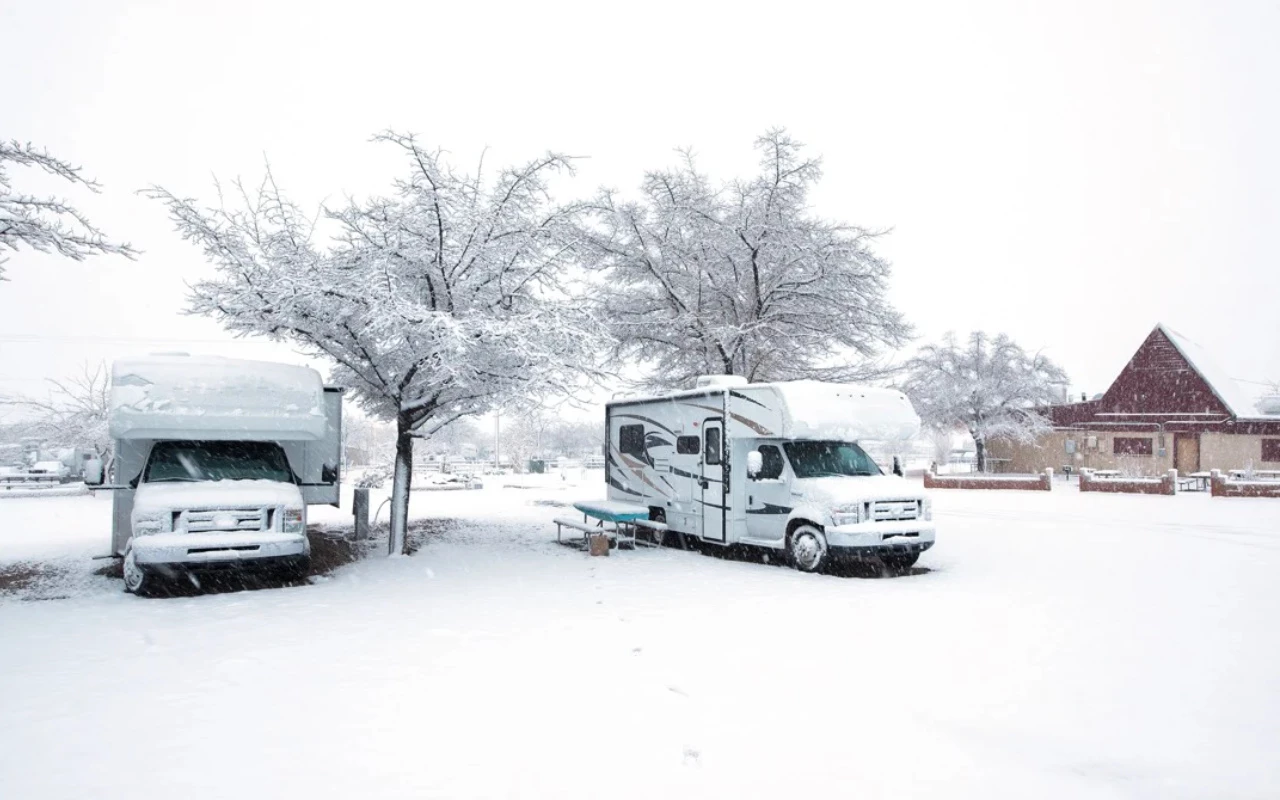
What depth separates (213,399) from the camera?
33.4 feet

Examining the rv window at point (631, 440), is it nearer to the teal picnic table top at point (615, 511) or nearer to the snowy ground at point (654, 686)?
the teal picnic table top at point (615, 511)

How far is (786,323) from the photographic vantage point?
1747 cm

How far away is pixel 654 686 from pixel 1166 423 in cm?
4123

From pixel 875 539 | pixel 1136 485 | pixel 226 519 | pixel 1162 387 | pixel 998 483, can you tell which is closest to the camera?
pixel 226 519

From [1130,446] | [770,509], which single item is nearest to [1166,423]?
[1130,446]

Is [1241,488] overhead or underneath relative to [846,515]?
underneath

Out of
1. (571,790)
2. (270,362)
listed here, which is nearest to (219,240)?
(270,362)

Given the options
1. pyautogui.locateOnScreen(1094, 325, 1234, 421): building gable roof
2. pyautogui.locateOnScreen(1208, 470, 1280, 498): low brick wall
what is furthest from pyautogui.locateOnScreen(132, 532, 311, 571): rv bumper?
pyautogui.locateOnScreen(1094, 325, 1234, 421): building gable roof

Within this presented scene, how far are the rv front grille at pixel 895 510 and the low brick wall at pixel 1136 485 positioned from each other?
1944 cm

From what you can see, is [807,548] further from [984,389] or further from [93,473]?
[984,389]

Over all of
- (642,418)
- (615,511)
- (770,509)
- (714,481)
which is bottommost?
(615,511)

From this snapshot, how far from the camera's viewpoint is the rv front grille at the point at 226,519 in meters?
9.20

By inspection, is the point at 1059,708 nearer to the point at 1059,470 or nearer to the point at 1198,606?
the point at 1198,606

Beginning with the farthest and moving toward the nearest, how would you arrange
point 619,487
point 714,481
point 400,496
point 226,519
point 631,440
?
1. point 619,487
2. point 631,440
3. point 714,481
4. point 400,496
5. point 226,519
